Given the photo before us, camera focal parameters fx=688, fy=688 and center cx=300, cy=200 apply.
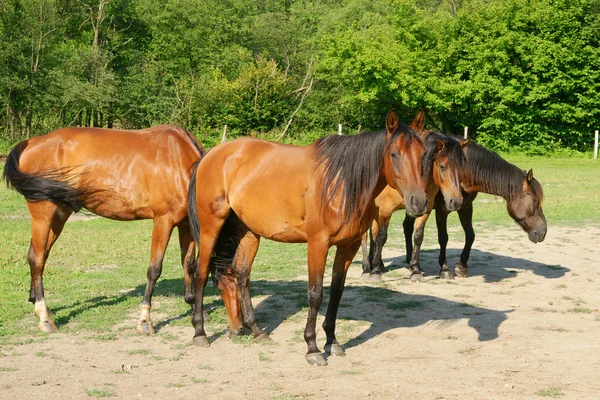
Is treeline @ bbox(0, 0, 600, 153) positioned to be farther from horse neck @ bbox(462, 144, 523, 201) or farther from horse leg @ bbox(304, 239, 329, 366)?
horse leg @ bbox(304, 239, 329, 366)

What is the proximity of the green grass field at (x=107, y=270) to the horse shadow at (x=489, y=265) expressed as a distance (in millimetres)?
1262

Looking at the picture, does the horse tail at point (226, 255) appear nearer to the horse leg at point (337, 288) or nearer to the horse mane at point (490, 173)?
the horse leg at point (337, 288)

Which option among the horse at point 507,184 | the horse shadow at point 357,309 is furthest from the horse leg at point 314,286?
the horse at point 507,184

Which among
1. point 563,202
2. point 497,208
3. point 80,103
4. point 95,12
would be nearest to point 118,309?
point 497,208

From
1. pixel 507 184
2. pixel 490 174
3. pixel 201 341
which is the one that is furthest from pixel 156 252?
pixel 507 184

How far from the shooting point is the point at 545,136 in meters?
36.5

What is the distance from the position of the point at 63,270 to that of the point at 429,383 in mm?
5983

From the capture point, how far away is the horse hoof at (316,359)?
551 centimetres

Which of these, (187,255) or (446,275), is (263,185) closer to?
(187,255)

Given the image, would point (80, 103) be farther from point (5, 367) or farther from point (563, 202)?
point (5, 367)

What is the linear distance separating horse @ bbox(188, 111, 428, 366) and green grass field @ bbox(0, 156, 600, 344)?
2.58ft

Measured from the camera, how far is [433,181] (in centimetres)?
794

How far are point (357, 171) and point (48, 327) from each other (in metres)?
3.29

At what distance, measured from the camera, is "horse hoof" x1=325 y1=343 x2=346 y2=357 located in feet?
19.1
